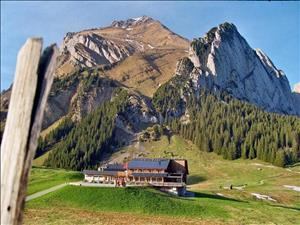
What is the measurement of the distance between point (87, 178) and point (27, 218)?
5584 cm

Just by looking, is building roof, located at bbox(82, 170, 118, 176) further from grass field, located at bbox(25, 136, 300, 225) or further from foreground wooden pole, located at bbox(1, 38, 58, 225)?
foreground wooden pole, located at bbox(1, 38, 58, 225)

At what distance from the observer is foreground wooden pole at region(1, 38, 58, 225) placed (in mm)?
5031

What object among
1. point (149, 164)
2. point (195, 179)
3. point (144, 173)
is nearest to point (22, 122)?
point (144, 173)

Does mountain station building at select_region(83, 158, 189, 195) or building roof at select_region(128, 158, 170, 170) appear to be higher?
building roof at select_region(128, 158, 170, 170)

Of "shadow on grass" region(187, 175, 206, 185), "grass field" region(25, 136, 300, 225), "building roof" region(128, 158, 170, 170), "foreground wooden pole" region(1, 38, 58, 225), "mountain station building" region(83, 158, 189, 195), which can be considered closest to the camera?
"foreground wooden pole" region(1, 38, 58, 225)

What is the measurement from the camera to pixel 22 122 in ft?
16.9

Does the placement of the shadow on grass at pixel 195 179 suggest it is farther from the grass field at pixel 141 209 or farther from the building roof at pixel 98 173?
the grass field at pixel 141 209

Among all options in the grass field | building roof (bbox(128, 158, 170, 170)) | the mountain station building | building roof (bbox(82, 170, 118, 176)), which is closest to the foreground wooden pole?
the grass field

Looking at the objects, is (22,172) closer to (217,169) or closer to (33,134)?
(33,134)

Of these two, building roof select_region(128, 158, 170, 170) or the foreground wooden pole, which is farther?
building roof select_region(128, 158, 170, 170)

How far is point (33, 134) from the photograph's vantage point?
527 centimetres

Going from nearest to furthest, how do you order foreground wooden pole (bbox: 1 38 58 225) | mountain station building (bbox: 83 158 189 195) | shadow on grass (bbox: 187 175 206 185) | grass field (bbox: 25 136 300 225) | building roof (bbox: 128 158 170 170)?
foreground wooden pole (bbox: 1 38 58 225) → grass field (bbox: 25 136 300 225) → mountain station building (bbox: 83 158 189 195) → building roof (bbox: 128 158 170 170) → shadow on grass (bbox: 187 175 206 185)

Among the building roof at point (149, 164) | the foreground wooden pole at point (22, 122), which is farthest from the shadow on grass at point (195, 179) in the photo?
the foreground wooden pole at point (22, 122)

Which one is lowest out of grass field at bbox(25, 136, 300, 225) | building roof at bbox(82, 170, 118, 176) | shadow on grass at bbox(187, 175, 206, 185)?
grass field at bbox(25, 136, 300, 225)
